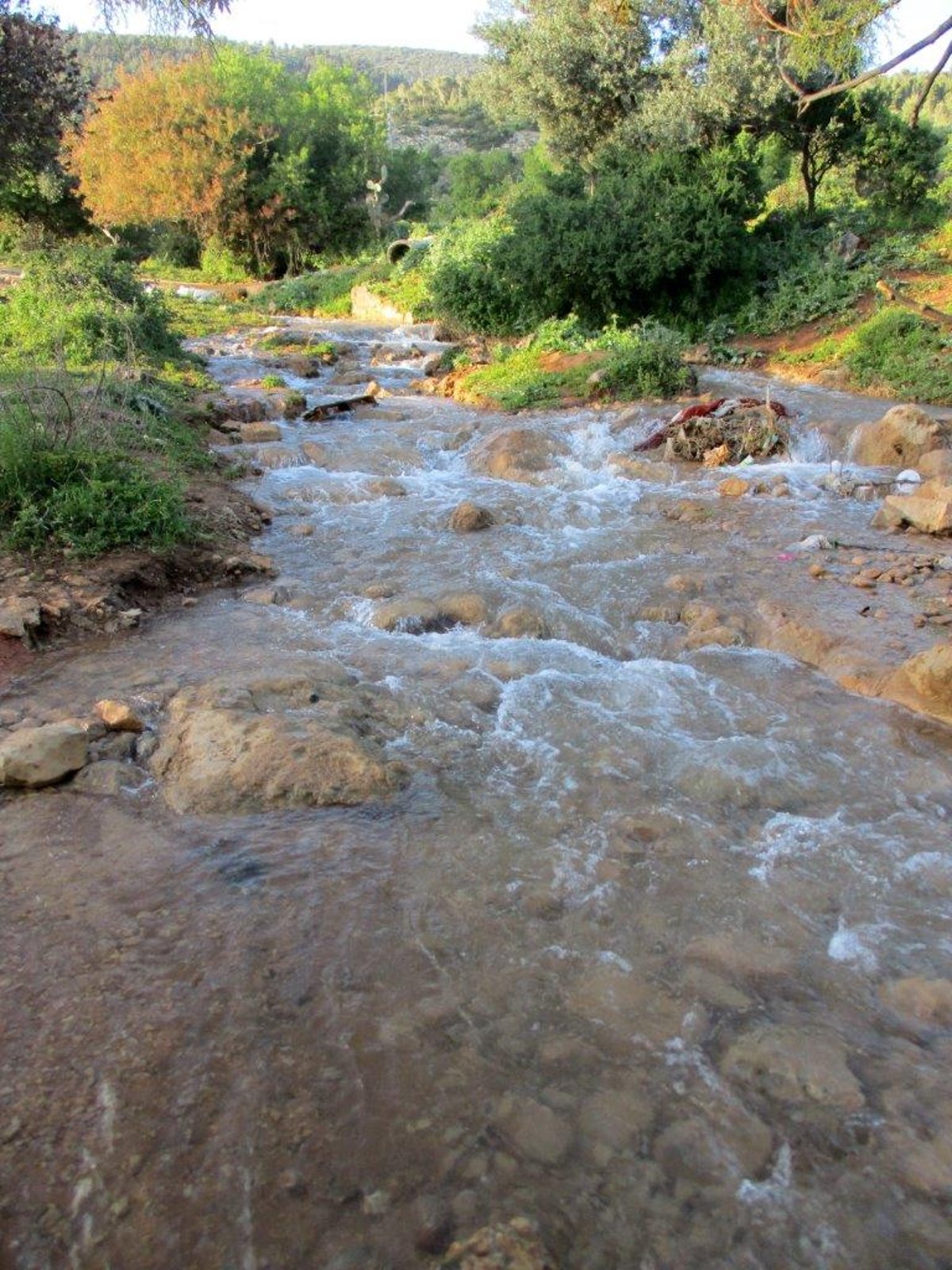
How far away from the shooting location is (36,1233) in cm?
190

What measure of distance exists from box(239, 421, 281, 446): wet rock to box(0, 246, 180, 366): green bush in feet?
5.36

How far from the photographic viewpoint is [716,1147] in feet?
6.98

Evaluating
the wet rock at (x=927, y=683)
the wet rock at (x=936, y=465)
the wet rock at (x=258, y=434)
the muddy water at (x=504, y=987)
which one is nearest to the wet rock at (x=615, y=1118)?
the muddy water at (x=504, y=987)

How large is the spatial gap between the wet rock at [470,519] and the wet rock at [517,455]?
144 centimetres

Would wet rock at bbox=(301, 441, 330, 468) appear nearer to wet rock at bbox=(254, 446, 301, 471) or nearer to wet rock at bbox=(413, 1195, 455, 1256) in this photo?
wet rock at bbox=(254, 446, 301, 471)

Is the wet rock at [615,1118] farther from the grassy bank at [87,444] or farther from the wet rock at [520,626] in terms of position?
the grassy bank at [87,444]

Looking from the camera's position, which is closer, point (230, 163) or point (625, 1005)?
point (625, 1005)

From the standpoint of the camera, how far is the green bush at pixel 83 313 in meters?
10.8

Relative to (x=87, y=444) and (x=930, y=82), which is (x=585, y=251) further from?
(x=87, y=444)

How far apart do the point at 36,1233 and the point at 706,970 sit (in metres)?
1.91

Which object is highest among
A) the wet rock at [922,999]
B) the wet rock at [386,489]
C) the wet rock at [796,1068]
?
the wet rock at [796,1068]

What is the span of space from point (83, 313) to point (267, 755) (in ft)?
33.9

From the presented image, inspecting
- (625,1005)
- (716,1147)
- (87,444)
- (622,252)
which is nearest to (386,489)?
(87,444)

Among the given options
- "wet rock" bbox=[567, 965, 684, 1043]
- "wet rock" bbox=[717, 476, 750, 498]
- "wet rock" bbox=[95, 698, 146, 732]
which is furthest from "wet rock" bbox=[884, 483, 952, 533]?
"wet rock" bbox=[95, 698, 146, 732]
